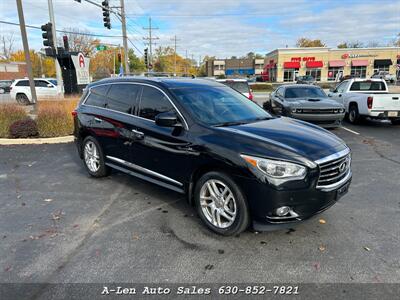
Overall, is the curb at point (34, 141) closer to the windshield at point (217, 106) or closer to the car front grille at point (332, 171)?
the windshield at point (217, 106)

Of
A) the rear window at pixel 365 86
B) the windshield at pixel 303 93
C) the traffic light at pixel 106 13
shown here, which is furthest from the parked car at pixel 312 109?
the traffic light at pixel 106 13


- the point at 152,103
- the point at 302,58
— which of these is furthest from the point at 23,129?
the point at 302,58

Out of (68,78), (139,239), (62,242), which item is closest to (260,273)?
(139,239)

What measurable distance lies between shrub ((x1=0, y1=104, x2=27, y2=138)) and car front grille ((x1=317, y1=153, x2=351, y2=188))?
9.49 meters

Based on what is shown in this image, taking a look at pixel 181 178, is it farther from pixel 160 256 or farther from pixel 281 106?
pixel 281 106

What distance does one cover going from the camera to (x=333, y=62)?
5878 cm

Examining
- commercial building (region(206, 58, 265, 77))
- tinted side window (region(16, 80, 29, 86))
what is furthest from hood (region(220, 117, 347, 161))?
commercial building (region(206, 58, 265, 77))

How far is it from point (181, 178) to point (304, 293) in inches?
75.8

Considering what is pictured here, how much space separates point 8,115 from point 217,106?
825cm

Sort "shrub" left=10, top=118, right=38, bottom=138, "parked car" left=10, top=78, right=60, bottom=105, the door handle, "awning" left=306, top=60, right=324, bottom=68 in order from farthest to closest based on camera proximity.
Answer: "awning" left=306, top=60, right=324, bottom=68 → "parked car" left=10, top=78, right=60, bottom=105 → "shrub" left=10, top=118, right=38, bottom=138 → the door handle

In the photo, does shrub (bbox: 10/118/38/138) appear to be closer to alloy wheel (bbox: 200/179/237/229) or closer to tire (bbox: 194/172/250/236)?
tire (bbox: 194/172/250/236)

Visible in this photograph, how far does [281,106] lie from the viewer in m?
11.0

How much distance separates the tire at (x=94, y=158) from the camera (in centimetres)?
552

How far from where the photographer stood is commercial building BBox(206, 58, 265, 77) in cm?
10412
